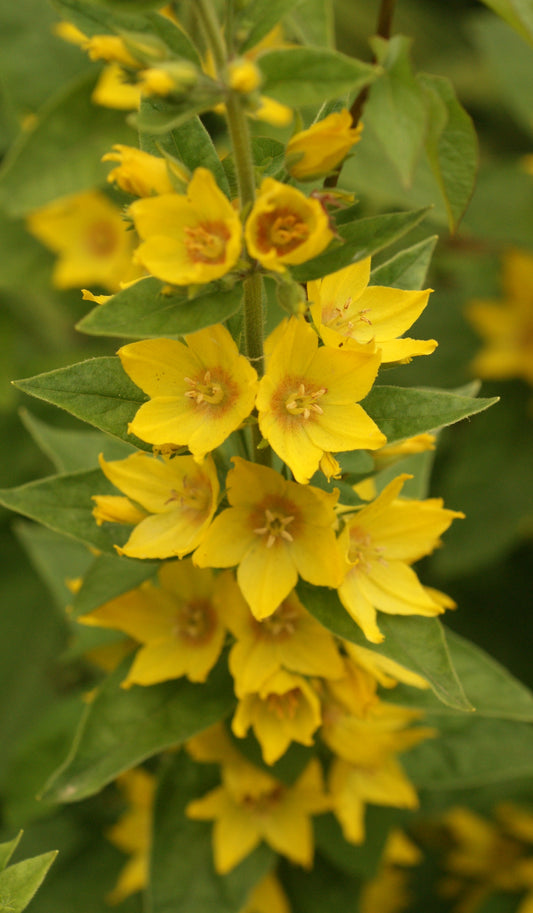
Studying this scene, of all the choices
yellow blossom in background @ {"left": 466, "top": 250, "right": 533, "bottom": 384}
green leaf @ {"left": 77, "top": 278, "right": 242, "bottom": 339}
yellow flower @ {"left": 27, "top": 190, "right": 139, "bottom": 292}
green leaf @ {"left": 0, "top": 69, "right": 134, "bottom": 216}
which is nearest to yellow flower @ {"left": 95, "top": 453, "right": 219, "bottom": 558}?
green leaf @ {"left": 77, "top": 278, "right": 242, "bottom": 339}

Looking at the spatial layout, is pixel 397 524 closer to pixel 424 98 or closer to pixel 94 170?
pixel 424 98

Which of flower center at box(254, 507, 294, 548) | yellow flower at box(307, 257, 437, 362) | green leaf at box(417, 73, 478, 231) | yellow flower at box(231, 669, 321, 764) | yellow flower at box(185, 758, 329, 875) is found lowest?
yellow flower at box(185, 758, 329, 875)

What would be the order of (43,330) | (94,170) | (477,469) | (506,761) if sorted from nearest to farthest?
(506,761), (94,170), (477,469), (43,330)

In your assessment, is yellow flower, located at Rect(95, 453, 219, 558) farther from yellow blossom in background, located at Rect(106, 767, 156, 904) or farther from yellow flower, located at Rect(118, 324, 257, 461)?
yellow blossom in background, located at Rect(106, 767, 156, 904)

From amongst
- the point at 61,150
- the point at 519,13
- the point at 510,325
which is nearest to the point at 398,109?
the point at 519,13

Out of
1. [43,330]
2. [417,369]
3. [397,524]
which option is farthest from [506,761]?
[43,330]

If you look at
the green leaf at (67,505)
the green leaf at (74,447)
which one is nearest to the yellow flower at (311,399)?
the green leaf at (67,505)
